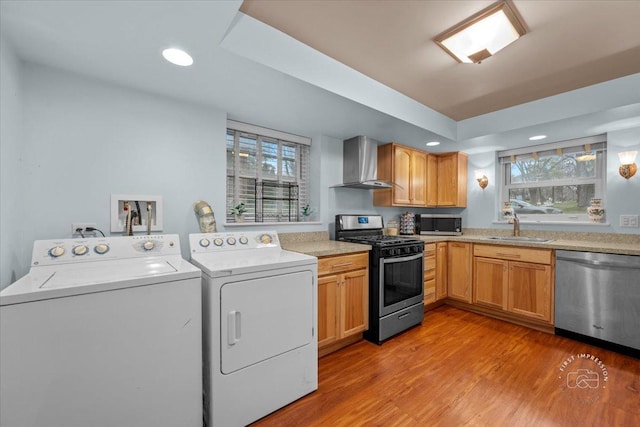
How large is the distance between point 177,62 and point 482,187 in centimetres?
387

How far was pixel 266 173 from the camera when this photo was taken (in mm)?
2803

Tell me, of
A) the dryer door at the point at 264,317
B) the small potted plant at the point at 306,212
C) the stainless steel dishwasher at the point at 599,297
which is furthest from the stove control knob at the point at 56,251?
the stainless steel dishwasher at the point at 599,297

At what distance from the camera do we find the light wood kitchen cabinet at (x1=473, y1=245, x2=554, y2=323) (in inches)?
103

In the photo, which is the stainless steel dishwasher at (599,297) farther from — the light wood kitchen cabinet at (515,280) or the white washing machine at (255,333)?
the white washing machine at (255,333)

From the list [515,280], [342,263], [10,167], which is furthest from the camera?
[515,280]

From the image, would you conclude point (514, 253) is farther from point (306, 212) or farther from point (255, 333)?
point (255, 333)

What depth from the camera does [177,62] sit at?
1.58 m

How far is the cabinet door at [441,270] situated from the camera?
10.6ft

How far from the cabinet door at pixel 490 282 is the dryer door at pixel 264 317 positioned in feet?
7.56

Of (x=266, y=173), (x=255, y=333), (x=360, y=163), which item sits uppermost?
(x=360, y=163)

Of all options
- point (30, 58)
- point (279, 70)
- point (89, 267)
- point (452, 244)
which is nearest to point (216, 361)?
point (89, 267)

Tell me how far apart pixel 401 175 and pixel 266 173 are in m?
1.70

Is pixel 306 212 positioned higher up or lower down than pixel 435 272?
higher up

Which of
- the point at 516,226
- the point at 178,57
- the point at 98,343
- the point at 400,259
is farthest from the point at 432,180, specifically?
the point at 98,343
